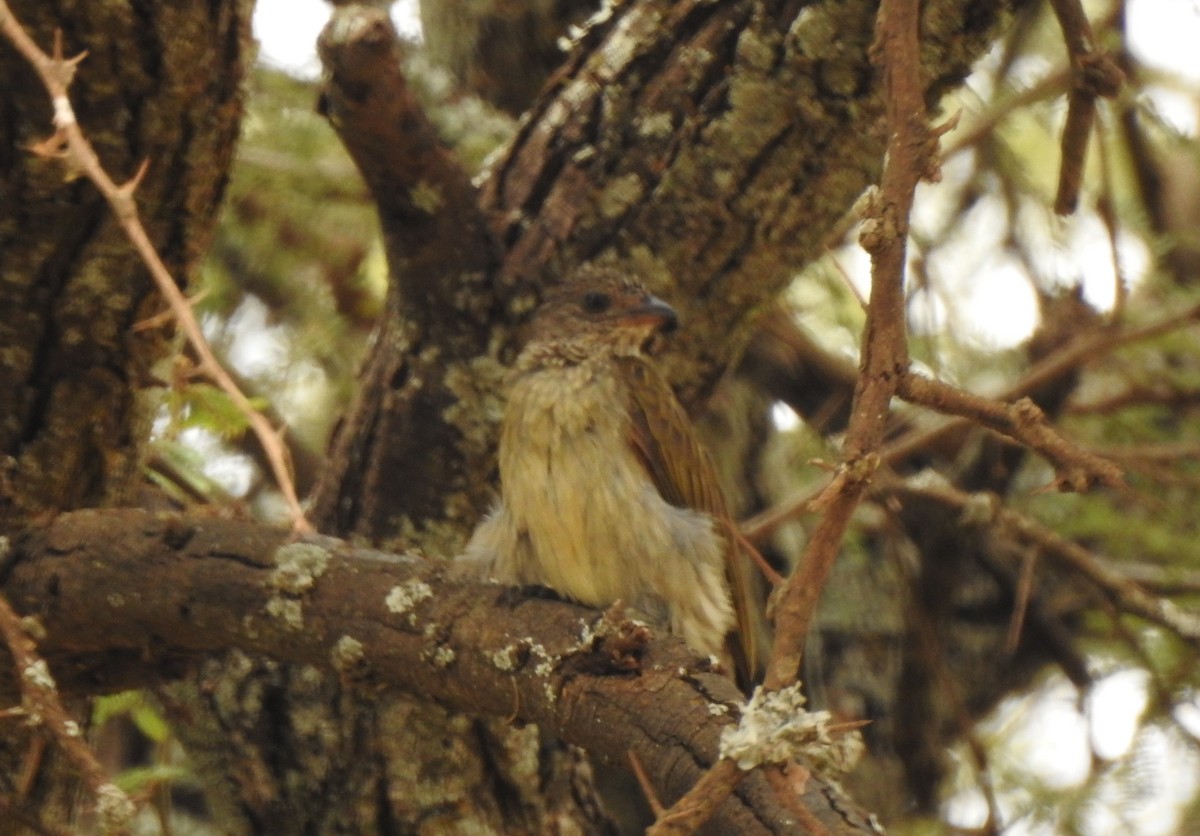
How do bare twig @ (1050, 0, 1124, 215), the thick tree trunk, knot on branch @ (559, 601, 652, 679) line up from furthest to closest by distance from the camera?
1. the thick tree trunk
2. bare twig @ (1050, 0, 1124, 215)
3. knot on branch @ (559, 601, 652, 679)

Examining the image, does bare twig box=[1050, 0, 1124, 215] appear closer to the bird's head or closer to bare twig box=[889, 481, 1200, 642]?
the bird's head

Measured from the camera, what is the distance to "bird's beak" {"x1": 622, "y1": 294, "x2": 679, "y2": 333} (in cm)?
373

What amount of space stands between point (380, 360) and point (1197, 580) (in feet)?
9.56

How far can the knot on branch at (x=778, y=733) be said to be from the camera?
1.98m

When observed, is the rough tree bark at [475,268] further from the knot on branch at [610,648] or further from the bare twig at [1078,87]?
the knot on branch at [610,648]

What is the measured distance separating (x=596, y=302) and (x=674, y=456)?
42 cm

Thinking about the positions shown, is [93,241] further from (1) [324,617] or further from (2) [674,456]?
(2) [674,456]

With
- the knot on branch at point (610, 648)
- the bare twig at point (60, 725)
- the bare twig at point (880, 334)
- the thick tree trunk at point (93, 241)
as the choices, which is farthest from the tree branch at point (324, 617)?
the bare twig at point (880, 334)

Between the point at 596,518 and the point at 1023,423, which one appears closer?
the point at 1023,423

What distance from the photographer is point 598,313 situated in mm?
3902

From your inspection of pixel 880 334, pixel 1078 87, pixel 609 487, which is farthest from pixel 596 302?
pixel 880 334

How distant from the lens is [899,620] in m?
5.62

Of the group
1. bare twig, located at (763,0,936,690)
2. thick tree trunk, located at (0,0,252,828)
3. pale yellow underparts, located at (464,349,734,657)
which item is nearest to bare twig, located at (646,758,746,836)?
bare twig, located at (763,0,936,690)

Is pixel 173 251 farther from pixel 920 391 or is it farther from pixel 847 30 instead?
pixel 920 391
